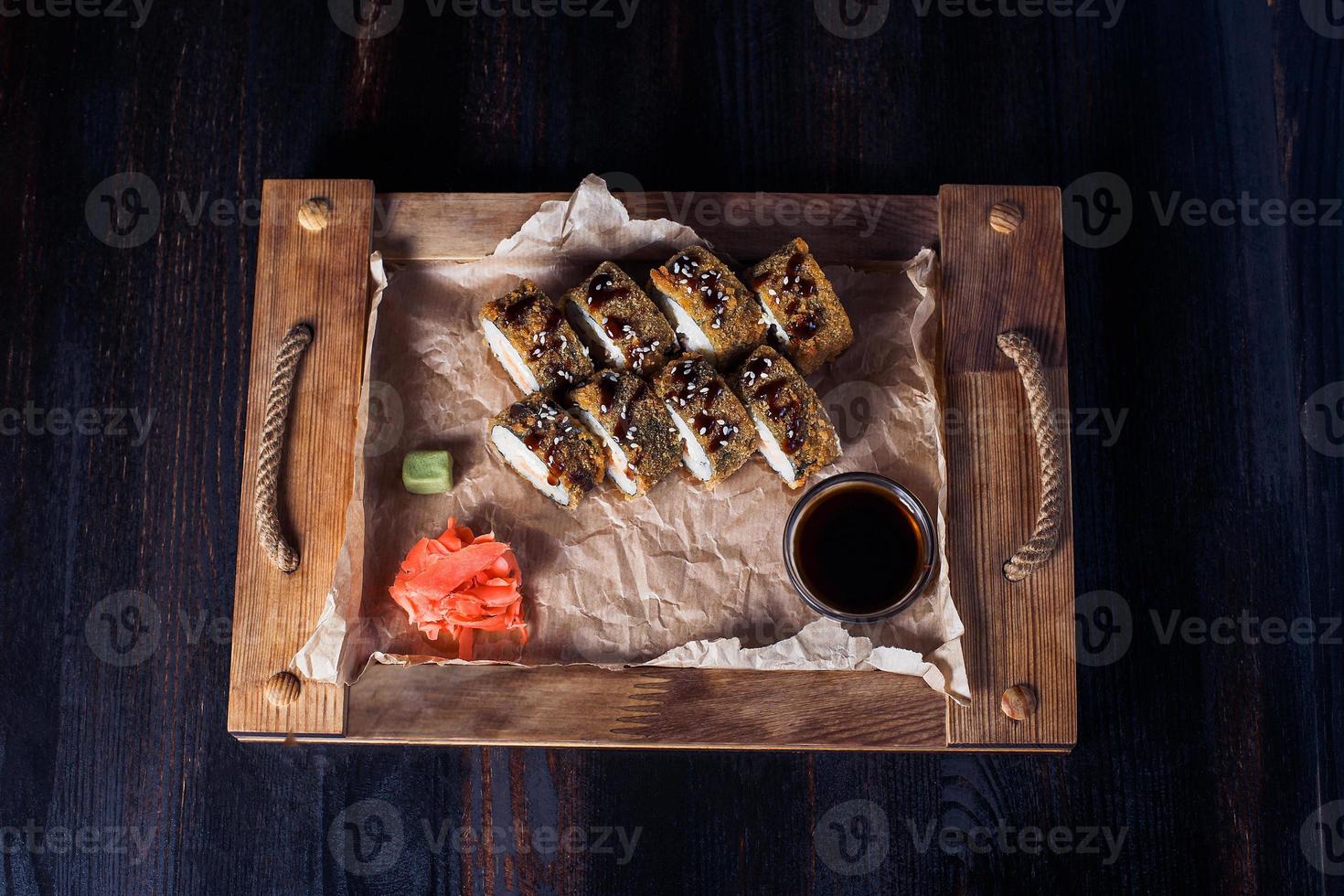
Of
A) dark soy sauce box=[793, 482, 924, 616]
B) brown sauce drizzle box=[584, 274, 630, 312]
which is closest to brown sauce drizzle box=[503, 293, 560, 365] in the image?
brown sauce drizzle box=[584, 274, 630, 312]

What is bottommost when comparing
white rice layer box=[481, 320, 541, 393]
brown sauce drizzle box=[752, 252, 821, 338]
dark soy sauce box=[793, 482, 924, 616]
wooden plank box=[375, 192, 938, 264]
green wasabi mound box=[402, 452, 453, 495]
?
dark soy sauce box=[793, 482, 924, 616]

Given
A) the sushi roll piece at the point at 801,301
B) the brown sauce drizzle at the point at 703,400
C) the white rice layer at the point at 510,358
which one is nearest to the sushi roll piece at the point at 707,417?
the brown sauce drizzle at the point at 703,400

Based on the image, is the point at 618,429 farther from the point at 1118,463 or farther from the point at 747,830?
the point at 1118,463

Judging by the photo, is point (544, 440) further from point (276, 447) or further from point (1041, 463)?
point (1041, 463)

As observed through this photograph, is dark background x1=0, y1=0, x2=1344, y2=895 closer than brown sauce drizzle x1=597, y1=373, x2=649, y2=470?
No

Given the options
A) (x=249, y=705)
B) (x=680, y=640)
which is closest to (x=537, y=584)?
(x=680, y=640)

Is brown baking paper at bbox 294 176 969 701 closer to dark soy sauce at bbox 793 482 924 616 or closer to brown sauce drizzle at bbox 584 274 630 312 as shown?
dark soy sauce at bbox 793 482 924 616
